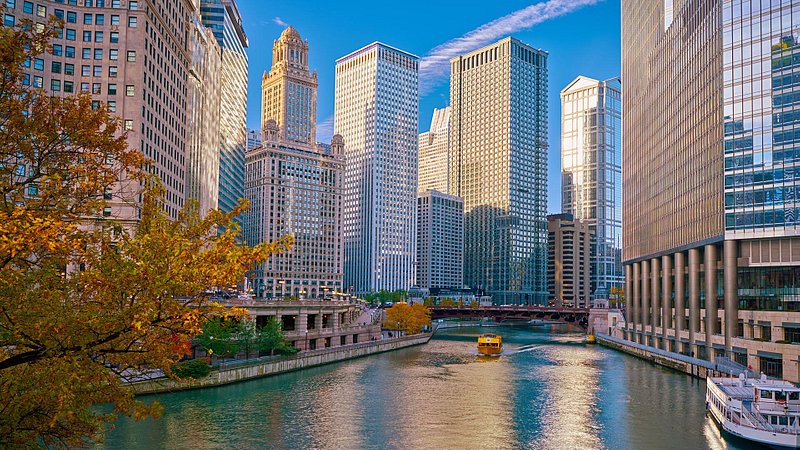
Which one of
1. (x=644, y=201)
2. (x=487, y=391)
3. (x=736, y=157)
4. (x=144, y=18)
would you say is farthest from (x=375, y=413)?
(x=644, y=201)

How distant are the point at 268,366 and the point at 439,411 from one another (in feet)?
114

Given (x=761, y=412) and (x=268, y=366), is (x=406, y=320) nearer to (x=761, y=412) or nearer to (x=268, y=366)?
(x=268, y=366)

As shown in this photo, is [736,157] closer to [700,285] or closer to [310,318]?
[700,285]

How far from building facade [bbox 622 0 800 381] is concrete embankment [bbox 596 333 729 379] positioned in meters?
2.54

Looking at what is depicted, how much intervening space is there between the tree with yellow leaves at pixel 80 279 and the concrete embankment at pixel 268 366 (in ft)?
140

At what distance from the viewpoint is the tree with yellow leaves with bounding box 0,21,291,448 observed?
15.0m

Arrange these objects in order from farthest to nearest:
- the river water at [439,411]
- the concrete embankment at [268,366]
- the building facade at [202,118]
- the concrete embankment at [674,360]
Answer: the building facade at [202,118]
the concrete embankment at [674,360]
the concrete embankment at [268,366]
the river water at [439,411]

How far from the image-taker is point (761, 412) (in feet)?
201

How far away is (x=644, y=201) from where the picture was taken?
6088 inches

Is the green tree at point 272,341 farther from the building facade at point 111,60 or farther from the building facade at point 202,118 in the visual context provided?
the building facade at point 202,118

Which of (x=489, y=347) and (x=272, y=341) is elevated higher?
(x=272, y=341)

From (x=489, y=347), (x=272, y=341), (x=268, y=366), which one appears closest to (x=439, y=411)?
(x=268, y=366)

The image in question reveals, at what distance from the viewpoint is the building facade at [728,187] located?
3575 inches

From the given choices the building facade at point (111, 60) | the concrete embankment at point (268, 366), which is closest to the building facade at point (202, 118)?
the building facade at point (111, 60)
